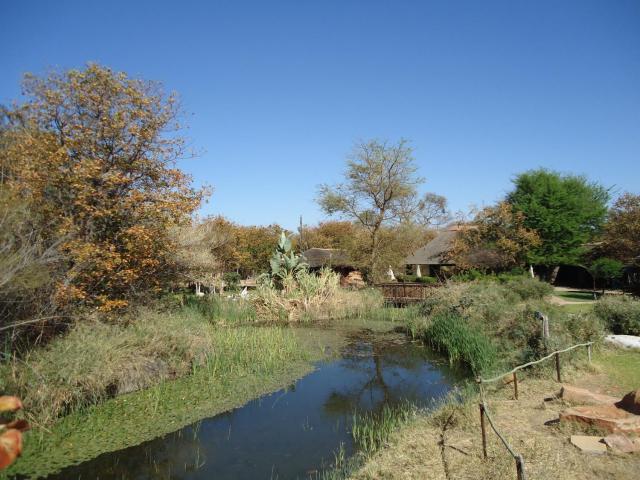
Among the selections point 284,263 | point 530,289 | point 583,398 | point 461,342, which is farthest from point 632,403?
point 284,263

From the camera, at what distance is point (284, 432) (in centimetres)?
662

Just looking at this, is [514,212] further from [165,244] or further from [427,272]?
[165,244]

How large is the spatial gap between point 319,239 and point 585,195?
28.7 meters

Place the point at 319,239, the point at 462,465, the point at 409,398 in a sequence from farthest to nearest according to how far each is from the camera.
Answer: the point at 319,239 → the point at 409,398 → the point at 462,465

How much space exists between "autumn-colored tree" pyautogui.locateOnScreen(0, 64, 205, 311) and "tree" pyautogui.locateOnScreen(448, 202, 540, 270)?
2039 cm

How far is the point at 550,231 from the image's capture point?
2845cm

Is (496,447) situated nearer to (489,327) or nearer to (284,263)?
(489,327)

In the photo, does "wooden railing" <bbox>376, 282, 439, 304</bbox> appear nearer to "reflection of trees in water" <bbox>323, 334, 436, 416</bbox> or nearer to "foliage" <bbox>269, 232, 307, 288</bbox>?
"foliage" <bbox>269, 232, 307, 288</bbox>

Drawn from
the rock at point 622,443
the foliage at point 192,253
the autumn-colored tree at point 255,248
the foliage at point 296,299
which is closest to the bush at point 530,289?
the foliage at point 296,299

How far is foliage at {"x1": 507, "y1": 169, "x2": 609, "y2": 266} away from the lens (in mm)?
28373

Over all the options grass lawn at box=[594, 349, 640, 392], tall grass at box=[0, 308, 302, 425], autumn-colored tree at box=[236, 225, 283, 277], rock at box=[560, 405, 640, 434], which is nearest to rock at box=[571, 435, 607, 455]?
rock at box=[560, 405, 640, 434]

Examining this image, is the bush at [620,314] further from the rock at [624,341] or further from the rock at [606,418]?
the rock at [606,418]

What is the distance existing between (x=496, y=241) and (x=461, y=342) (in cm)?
1892

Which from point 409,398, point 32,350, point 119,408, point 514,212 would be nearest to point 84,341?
point 32,350
